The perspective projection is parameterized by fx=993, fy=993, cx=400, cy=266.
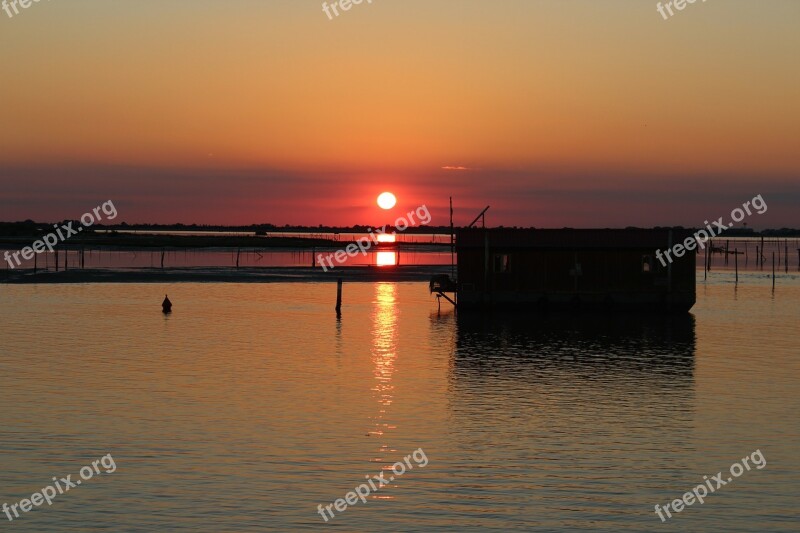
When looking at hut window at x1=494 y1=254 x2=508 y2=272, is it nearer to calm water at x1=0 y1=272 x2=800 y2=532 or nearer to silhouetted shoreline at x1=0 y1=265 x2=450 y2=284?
calm water at x1=0 y1=272 x2=800 y2=532

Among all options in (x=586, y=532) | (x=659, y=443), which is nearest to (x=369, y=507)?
(x=586, y=532)

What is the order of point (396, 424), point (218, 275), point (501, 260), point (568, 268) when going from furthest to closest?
1. point (218, 275)
2. point (568, 268)
3. point (501, 260)
4. point (396, 424)

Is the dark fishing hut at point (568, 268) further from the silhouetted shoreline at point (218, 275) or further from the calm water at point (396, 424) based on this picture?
the silhouetted shoreline at point (218, 275)

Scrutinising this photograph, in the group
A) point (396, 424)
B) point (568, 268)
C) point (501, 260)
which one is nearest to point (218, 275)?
point (501, 260)

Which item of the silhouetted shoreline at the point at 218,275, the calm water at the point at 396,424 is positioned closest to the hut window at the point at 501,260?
the calm water at the point at 396,424

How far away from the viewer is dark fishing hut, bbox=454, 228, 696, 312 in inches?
2749

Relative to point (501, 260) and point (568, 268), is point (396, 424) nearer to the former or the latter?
point (501, 260)

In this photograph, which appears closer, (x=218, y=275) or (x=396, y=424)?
(x=396, y=424)

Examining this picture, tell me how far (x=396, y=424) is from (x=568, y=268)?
138ft

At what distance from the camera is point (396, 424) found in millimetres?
30188

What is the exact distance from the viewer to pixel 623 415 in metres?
31.7

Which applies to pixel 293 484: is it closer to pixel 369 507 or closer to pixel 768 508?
pixel 369 507

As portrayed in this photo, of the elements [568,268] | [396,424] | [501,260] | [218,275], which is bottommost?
[396,424]

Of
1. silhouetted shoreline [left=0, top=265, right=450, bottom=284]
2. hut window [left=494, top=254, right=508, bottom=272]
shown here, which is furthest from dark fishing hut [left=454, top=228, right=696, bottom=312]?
silhouetted shoreline [left=0, top=265, right=450, bottom=284]
